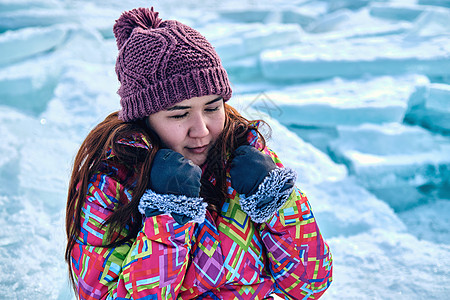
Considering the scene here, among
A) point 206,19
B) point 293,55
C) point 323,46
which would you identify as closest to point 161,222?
point 293,55

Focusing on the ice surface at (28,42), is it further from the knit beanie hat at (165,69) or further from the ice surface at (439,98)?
the ice surface at (439,98)

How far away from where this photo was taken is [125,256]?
48.7 inches

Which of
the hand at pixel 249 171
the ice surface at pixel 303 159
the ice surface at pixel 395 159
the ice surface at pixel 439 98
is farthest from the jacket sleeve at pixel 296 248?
the ice surface at pixel 439 98

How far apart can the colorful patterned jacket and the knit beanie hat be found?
0.51 ft

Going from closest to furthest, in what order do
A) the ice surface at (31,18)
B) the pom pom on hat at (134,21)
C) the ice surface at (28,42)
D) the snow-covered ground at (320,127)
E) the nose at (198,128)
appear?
the nose at (198,128), the pom pom on hat at (134,21), the snow-covered ground at (320,127), the ice surface at (28,42), the ice surface at (31,18)

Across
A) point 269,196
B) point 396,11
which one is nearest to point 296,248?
point 269,196

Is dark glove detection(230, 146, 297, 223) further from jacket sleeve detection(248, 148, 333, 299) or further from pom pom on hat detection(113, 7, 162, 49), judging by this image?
pom pom on hat detection(113, 7, 162, 49)

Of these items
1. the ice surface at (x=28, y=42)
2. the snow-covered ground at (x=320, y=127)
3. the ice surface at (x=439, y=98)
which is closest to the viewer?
the snow-covered ground at (x=320, y=127)

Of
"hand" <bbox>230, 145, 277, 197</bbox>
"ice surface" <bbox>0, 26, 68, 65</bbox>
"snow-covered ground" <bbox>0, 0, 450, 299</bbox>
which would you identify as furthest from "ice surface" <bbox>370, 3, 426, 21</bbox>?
"hand" <bbox>230, 145, 277, 197</bbox>

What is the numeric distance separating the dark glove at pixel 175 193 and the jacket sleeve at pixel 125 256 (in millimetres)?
32

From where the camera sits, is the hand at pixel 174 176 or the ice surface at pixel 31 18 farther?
the ice surface at pixel 31 18

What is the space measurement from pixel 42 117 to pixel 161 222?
2608 millimetres

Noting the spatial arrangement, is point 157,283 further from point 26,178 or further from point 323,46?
point 323,46

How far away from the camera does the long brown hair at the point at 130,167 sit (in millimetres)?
1237
